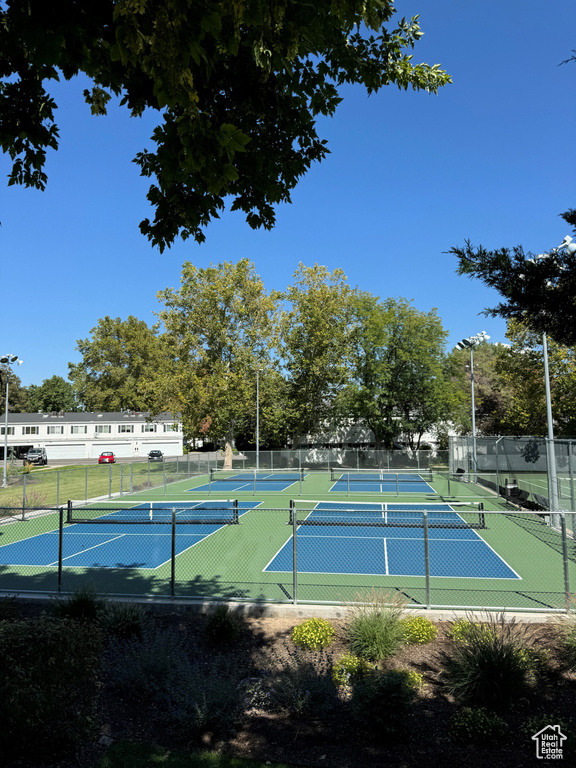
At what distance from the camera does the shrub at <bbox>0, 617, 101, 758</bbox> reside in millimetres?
4332

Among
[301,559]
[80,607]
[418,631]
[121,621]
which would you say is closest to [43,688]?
[121,621]

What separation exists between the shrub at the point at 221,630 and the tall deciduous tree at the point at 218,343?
116 feet

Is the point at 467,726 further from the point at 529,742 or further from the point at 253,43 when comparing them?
the point at 253,43

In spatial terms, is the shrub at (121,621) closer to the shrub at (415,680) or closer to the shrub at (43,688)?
the shrub at (43,688)

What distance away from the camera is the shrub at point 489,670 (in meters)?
5.69

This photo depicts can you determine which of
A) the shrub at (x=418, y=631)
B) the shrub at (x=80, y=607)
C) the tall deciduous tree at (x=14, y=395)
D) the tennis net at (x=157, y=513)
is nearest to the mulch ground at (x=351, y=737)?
the shrub at (x=418, y=631)

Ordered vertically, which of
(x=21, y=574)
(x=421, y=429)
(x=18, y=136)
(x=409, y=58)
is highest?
(x=409, y=58)

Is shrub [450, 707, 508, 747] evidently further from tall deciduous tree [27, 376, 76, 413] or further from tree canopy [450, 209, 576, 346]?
tall deciduous tree [27, 376, 76, 413]

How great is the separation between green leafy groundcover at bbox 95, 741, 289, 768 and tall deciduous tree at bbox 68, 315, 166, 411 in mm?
77520

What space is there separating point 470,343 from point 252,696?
30.8 m

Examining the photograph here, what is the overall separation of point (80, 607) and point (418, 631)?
5.13m

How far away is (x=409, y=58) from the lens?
655cm

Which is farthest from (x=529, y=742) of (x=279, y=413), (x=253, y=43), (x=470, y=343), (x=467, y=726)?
(x=279, y=413)

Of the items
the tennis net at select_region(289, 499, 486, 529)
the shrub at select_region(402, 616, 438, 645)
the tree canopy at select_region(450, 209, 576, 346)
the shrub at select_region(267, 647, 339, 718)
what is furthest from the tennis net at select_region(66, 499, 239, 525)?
the tree canopy at select_region(450, 209, 576, 346)
